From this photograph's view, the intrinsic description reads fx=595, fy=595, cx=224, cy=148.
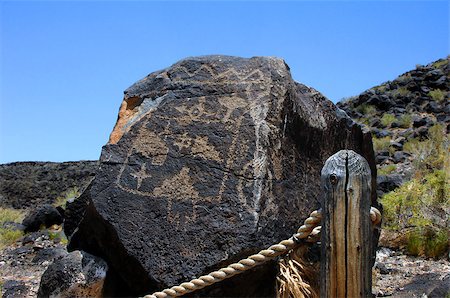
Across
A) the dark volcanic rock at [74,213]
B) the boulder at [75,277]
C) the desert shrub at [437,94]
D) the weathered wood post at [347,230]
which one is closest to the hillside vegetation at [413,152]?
the desert shrub at [437,94]

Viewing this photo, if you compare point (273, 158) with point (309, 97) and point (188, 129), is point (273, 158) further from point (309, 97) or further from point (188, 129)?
point (309, 97)

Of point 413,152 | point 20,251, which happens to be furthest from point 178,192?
point 413,152

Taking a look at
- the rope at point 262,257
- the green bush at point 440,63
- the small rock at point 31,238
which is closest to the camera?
the rope at point 262,257

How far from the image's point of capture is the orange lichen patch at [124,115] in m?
4.37

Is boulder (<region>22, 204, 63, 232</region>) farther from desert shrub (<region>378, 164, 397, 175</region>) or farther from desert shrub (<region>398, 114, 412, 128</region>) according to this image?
desert shrub (<region>398, 114, 412, 128</region>)

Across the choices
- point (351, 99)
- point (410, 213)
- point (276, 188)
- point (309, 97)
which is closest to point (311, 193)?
point (276, 188)

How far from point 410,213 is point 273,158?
5041mm

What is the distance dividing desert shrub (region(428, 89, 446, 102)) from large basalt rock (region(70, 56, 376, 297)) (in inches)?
754

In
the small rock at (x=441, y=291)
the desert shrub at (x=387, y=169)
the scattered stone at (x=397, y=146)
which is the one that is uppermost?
the scattered stone at (x=397, y=146)

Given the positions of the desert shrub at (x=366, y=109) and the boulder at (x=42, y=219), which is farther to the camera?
the desert shrub at (x=366, y=109)

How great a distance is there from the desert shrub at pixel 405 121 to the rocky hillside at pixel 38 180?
10.6 metres

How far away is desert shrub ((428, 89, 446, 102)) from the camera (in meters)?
22.3

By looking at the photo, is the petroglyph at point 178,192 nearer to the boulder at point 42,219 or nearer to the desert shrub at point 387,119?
the boulder at point 42,219

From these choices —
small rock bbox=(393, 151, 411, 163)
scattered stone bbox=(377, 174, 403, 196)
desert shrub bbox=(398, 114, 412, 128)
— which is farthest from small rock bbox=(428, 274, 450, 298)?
desert shrub bbox=(398, 114, 412, 128)
